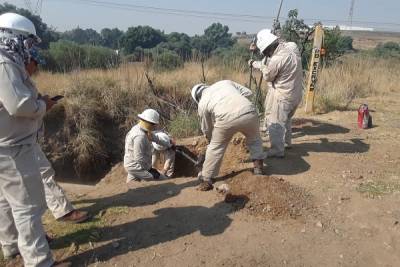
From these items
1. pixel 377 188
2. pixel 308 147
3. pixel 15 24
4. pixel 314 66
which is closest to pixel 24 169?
pixel 15 24

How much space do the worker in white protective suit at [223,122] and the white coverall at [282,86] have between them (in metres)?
0.74

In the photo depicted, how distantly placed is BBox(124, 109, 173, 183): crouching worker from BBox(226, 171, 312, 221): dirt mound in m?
1.61

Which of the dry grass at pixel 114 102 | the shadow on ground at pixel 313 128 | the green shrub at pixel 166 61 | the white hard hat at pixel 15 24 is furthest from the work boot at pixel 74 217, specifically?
the green shrub at pixel 166 61

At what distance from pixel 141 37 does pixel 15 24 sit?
20.6 metres

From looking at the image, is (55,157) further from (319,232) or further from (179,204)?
(319,232)

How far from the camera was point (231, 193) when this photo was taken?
5.27m

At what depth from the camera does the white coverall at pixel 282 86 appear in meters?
6.23

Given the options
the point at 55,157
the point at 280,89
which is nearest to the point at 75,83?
the point at 55,157

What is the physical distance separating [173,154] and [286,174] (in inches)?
95.7

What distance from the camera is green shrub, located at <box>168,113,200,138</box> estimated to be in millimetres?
9062

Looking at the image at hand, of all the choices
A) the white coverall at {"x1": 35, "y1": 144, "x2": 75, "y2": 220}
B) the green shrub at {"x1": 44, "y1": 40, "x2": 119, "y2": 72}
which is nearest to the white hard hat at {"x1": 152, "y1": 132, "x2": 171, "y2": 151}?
the white coverall at {"x1": 35, "y1": 144, "x2": 75, "y2": 220}

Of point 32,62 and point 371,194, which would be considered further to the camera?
point 371,194

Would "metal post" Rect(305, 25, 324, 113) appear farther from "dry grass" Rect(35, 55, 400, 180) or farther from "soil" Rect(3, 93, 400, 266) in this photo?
"soil" Rect(3, 93, 400, 266)

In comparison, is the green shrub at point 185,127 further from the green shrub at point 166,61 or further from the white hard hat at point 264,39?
the green shrub at point 166,61
